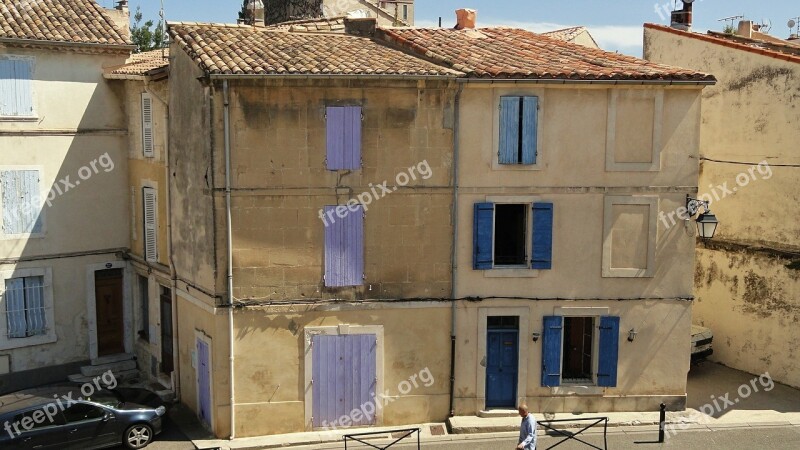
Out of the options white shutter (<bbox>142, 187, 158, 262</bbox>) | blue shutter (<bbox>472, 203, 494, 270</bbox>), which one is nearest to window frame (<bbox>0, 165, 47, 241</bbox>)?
white shutter (<bbox>142, 187, 158, 262</bbox>)

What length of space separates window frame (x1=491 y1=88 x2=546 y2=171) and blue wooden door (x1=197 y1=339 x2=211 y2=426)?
729 centimetres

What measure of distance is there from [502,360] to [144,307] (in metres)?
9.86

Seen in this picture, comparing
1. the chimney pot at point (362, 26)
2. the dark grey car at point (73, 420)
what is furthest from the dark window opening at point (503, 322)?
the chimney pot at point (362, 26)

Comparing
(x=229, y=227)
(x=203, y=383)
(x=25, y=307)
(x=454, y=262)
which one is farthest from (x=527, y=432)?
(x=25, y=307)

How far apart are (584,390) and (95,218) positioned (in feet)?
42.5

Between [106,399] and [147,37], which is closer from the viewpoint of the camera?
[106,399]

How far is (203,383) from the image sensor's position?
17359 millimetres

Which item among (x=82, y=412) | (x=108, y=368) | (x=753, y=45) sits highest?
(x=753, y=45)

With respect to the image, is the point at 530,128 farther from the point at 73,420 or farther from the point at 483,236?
the point at 73,420

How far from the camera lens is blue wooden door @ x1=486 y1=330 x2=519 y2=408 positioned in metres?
17.4

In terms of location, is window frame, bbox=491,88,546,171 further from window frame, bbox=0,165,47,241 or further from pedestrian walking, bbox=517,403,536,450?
window frame, bbox=0,165,47,241

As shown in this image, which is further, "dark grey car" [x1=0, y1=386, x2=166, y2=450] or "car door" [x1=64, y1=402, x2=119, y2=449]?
"car door" [x1=64, y1=402, x2=119, y2=449]

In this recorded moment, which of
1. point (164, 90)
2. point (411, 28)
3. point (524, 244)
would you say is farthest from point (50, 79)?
point (524, 244)

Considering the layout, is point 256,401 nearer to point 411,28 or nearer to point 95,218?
point 95,218
